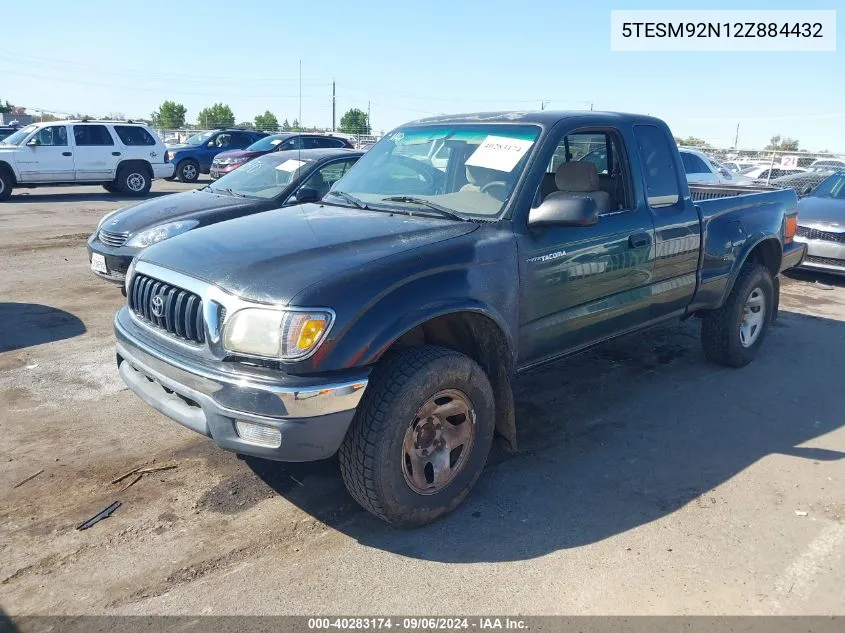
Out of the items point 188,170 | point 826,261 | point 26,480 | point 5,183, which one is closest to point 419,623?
point 26,480

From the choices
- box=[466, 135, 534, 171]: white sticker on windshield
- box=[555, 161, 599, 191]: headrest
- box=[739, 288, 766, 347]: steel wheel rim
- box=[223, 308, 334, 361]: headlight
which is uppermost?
box=[466, 135, 534, 171]: white sticker on windshield

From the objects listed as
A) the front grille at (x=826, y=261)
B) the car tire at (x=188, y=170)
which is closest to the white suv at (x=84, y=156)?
the car tire at (x=188, y=170)

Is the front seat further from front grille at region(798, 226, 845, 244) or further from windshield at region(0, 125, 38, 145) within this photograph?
windshield at region(0, 125, 38, 145)

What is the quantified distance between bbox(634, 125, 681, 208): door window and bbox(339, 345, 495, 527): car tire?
201 cm

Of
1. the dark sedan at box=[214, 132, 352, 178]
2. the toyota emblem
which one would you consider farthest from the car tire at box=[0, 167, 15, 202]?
the toyota emblem

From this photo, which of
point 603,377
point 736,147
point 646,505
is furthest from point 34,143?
point 736,147

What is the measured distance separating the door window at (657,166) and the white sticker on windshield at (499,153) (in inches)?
41.1

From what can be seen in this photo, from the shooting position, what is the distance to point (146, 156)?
1727cm

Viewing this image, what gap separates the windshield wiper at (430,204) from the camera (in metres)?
3.74

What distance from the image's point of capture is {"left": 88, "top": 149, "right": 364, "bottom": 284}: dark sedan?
22.0 feet

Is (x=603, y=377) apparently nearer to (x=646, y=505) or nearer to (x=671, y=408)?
(x=671, y=408)

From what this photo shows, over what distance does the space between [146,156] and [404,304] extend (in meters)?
16.3

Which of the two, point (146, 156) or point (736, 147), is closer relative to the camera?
point (146, 156)

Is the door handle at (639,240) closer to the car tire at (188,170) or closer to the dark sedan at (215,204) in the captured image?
the dark sedan at (215,204)
